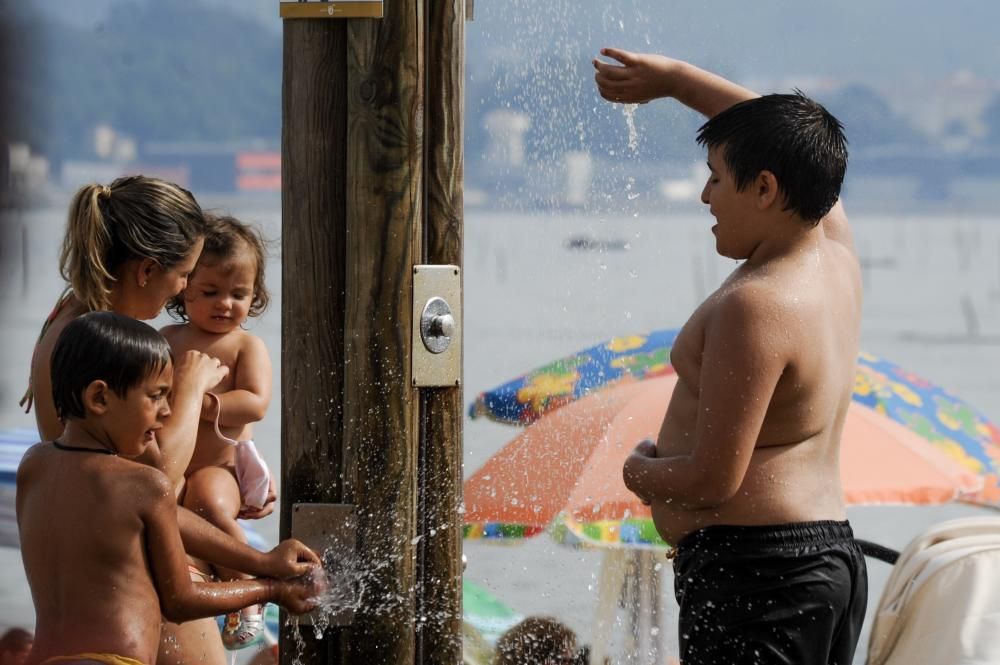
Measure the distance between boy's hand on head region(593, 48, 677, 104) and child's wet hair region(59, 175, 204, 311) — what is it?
1.16m

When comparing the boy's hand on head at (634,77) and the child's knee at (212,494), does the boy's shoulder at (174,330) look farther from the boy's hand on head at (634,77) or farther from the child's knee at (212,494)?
the boy's hand on head at (634,77)

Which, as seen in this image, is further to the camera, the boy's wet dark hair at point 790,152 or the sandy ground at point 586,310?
the sandy ground at point 586,310

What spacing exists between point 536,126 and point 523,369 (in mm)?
30195

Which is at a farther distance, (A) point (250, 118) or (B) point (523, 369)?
(A) point (250, 118)

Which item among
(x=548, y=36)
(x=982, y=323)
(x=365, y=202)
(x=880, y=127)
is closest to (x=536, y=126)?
(x=548, y=36)

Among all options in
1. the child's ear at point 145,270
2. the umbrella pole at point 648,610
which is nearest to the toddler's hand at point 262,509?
the child's ear at point 145,270

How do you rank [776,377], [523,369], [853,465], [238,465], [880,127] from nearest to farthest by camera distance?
[776,377]
[238,465]
[853,465]
[523,369]
[880,127]

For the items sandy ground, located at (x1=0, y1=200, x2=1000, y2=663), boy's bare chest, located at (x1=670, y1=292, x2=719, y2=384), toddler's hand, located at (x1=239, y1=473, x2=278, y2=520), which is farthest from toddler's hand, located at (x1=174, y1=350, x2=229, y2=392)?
boy's bare chest, located at (x1=670, y1=292, x2=719, y2=384)

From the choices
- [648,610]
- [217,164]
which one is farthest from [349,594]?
[217,164]

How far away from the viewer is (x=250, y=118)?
185625mm

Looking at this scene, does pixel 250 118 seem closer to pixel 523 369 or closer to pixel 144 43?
pixel 144 43

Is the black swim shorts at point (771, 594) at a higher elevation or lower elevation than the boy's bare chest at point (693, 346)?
lower

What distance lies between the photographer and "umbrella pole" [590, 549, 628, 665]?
619cm

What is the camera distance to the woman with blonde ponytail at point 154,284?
332 centimetres
